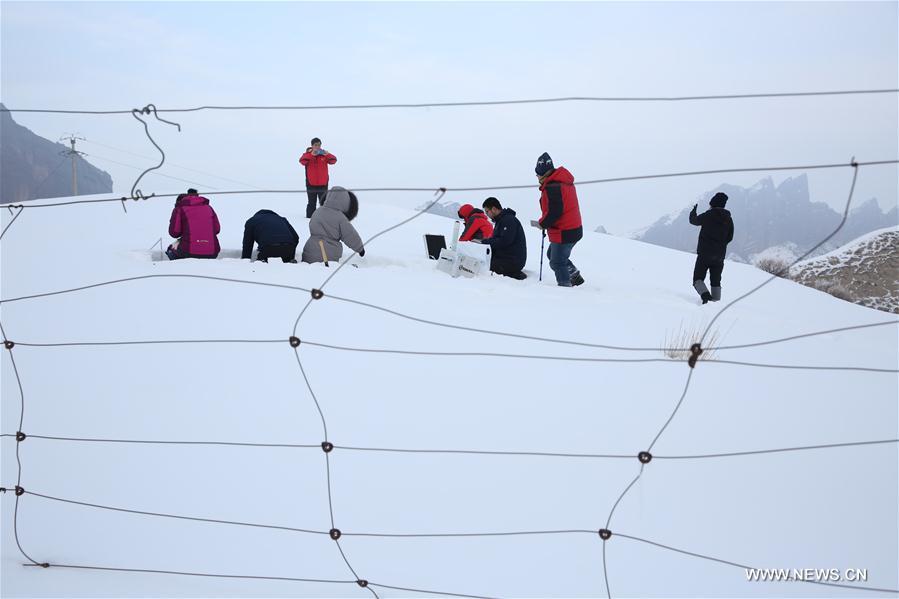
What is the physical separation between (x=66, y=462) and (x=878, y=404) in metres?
3.78

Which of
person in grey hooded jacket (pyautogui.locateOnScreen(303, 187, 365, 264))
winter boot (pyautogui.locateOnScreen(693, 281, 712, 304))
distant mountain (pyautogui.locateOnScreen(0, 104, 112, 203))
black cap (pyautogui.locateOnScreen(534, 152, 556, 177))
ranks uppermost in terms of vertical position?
distant mountain (pyautogui.locateOnScreen(0, 104, 112, 203))

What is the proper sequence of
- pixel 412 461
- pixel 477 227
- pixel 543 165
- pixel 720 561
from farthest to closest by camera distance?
1. pixel 477 227
2. pixel 543 165
3. pixel 412 461
4. pixel 720 561

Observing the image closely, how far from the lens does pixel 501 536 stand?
224cm

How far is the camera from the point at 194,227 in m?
5.77

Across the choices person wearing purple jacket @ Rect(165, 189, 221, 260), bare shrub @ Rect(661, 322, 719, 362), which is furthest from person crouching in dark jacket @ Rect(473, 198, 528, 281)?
person wearing purple jacket @ Rect(165, 189, 221, 260)

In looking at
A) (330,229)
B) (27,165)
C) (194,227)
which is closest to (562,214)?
(330,229)

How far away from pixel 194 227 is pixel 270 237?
68cm

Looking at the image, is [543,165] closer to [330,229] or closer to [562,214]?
[562,214]

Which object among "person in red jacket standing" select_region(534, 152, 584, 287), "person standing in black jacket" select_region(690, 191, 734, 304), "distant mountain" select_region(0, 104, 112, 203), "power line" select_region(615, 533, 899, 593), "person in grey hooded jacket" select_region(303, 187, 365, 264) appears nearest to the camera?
"power line" select_region(615, 533, 899, 593)

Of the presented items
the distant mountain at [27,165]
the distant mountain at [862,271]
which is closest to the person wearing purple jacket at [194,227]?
the distant mountain at [862,271]

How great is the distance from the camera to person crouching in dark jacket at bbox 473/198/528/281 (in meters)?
5.96

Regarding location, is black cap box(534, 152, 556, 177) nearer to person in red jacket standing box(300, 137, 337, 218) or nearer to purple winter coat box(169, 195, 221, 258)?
purple winter coat box(169, 195, 221, 258)

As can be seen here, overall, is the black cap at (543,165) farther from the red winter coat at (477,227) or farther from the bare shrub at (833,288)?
the bare shrub at (833,288)

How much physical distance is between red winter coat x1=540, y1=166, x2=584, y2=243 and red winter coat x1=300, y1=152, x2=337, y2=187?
3.39 metres
